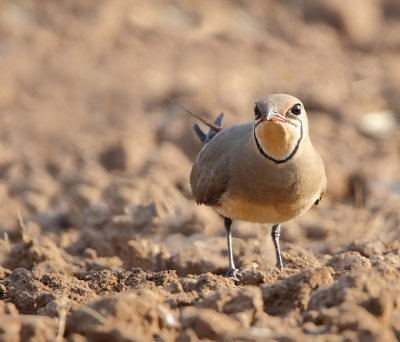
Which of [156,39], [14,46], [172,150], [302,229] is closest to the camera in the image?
[302,229]

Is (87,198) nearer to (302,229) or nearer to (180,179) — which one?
(180,179)

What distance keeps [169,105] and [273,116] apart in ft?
19.6

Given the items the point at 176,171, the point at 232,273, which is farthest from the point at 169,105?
the point at 232,273

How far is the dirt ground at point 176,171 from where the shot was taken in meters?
3.47

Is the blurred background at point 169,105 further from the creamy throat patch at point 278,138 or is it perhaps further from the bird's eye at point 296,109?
the bird's eye at point 296,109

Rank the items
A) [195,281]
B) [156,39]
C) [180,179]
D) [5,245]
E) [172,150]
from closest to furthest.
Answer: [195,281]
[5,245]
[180,179]
[172,150]
[156,39]

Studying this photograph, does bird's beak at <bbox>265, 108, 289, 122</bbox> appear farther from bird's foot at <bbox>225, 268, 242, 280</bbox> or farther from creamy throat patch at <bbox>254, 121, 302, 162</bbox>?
bird's foot at <bbox>225, 268, 242, 280</bbox>

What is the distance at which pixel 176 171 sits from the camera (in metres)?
8.80

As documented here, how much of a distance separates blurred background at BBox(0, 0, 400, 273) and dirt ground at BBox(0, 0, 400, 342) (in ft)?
0.10

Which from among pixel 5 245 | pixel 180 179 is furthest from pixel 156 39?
pixel 5 245

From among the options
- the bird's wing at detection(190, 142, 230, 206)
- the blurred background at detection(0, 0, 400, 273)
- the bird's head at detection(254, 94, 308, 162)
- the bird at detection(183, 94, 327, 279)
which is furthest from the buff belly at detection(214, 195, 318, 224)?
the blurred background at detection(0, 0, 400, 273)

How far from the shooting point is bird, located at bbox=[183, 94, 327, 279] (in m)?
4.82

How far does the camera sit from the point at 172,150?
9.38 metres

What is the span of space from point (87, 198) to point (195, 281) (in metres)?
4.17
